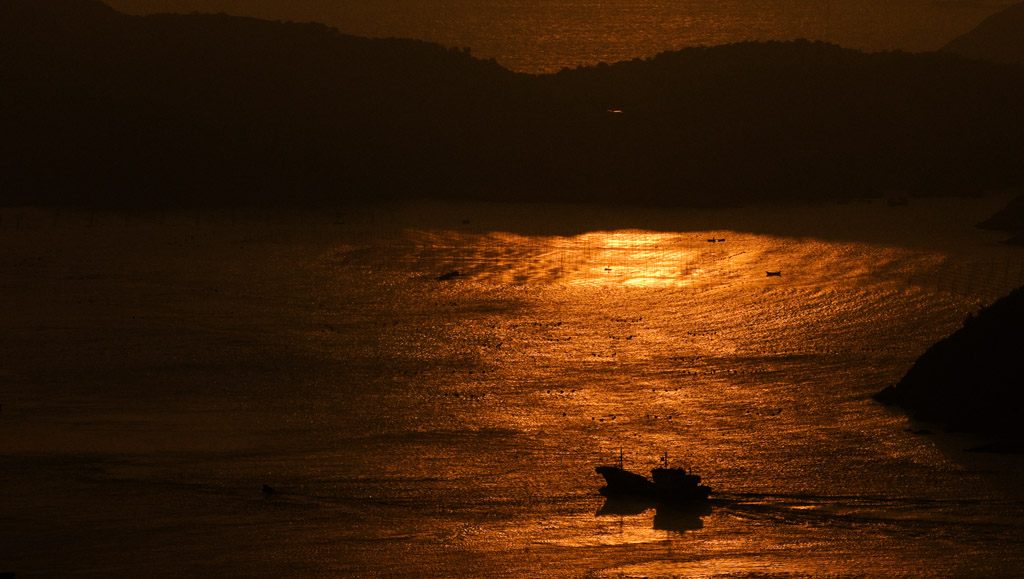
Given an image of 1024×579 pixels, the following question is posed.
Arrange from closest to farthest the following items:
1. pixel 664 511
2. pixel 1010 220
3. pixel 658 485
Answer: pixel 664 511
pixel 658 485
pixel 1010 220

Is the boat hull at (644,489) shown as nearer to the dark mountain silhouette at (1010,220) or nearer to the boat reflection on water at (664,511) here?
the boat reflection on water at (664,511)

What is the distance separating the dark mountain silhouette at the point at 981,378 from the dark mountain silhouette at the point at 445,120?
52.0m

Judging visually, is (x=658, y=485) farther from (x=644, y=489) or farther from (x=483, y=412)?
(x=483, y=412)

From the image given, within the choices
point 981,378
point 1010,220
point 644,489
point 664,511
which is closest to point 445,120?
point 1010,220

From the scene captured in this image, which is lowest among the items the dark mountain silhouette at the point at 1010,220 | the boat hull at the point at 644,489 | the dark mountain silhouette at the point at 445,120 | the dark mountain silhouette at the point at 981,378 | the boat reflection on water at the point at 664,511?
the boat reflection on water at the point at 664,511

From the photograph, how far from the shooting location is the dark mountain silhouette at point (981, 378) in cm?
2792

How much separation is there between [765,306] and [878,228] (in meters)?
24.5

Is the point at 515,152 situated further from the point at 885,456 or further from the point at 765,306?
the point at 885,456

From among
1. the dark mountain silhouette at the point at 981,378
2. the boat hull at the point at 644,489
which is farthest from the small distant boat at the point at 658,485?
the dark mountain silhouette at the point at 981,378

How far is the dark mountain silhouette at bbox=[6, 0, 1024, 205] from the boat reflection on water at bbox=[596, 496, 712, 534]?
59.1 m

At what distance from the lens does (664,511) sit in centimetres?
Answer: 2331

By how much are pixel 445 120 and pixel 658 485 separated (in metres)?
68.9

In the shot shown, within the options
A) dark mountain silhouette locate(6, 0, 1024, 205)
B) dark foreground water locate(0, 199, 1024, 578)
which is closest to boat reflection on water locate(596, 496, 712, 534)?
dark foreground water locate(0, 199, 1024, 578)

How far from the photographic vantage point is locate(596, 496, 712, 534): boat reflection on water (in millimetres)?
22658
